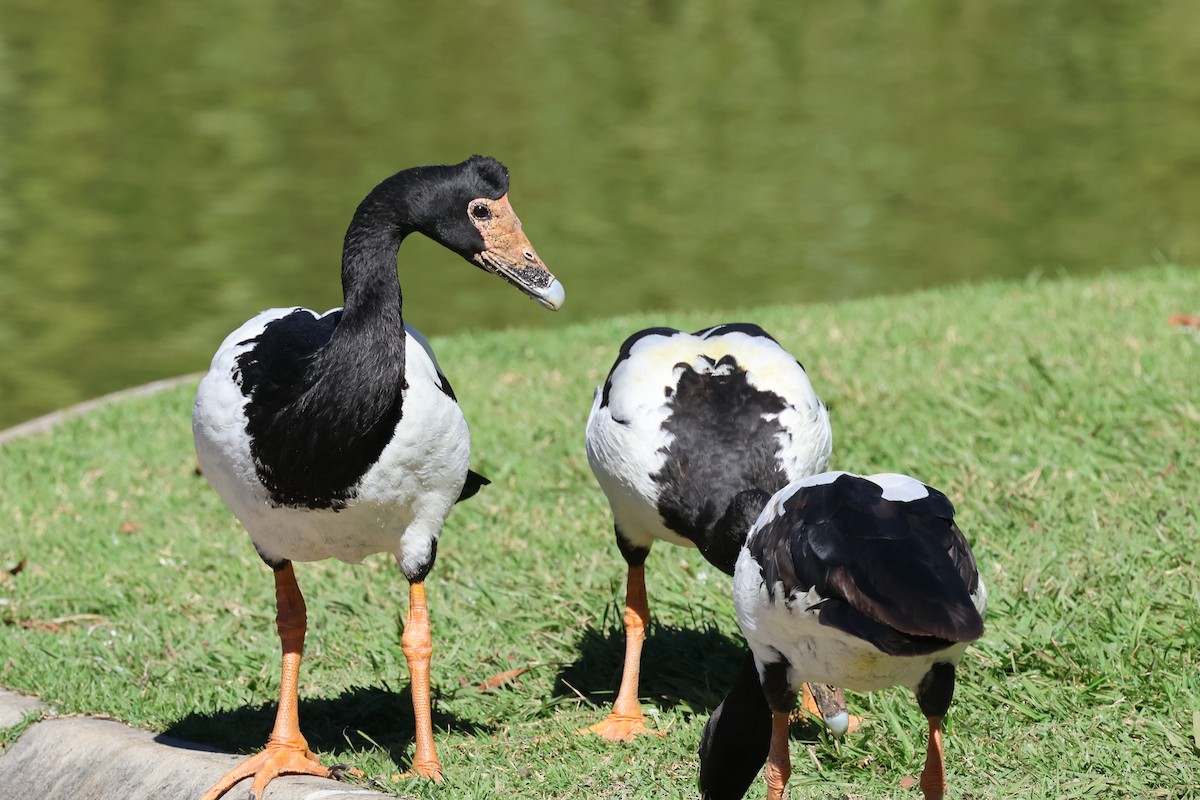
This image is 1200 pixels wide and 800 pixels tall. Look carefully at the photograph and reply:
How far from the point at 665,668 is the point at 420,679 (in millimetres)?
1073

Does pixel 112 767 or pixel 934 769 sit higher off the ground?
pixel 934 769

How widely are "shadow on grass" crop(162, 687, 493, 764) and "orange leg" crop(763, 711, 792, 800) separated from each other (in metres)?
1.26

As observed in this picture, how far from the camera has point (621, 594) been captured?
17.7ft

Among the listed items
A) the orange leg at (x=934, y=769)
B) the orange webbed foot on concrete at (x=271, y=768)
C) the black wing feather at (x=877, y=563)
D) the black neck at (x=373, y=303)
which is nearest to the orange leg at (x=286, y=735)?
the orange webbed foot on concrete at (x=271, y=768)

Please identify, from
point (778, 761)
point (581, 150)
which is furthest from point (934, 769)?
point (581, 150)

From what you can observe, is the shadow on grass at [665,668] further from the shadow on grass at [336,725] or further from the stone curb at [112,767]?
the stone curb at [112,767]

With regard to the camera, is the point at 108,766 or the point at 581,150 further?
the point at 581,150

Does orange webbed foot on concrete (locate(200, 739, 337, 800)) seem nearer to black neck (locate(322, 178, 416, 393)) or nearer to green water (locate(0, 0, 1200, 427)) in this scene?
black neck (locate(322, 178, 416, 393))

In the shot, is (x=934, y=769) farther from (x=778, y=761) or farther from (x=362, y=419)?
(x=362, y=419)

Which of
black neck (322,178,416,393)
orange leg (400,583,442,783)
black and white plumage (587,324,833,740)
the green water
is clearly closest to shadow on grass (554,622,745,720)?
black and white plumage (587,324,833,740)

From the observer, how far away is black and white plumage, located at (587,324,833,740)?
428cm

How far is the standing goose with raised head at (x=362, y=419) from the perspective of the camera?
397cm

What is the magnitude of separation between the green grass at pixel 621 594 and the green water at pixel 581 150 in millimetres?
4333

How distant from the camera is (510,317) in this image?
12.3 metres
